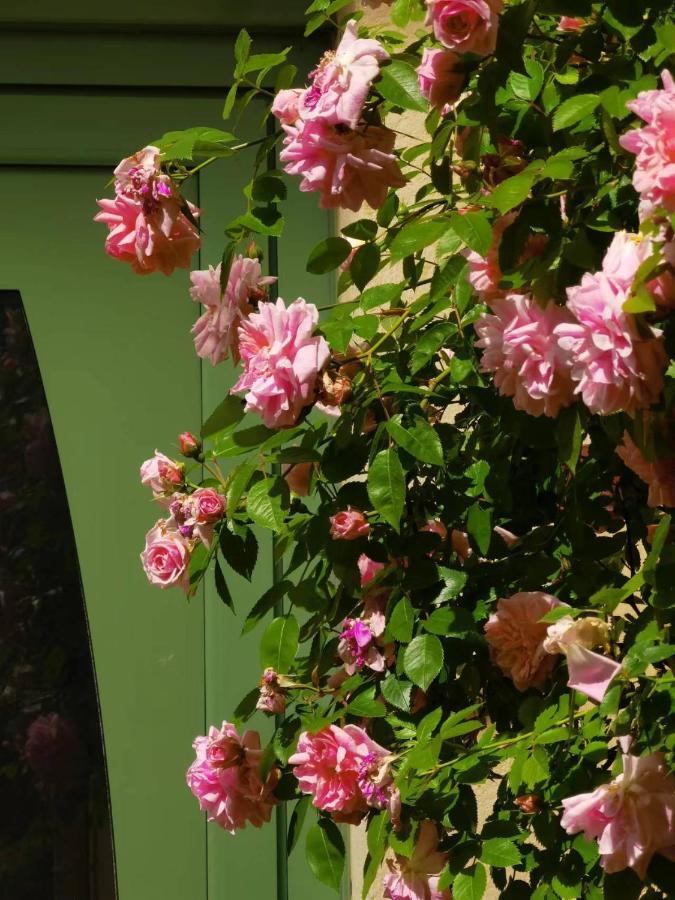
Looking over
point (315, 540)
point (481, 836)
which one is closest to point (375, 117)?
point (315, 540)

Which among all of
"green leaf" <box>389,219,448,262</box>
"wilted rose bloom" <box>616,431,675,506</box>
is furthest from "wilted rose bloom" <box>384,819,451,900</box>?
"green leaf" <box>389,219,448,262</box>

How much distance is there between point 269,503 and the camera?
1.02m

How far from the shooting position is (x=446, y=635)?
102cm

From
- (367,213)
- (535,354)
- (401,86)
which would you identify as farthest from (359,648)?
(367,213)

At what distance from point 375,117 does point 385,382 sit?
220mm

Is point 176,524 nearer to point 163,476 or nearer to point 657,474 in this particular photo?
point 163,476

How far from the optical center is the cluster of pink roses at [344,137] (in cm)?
88

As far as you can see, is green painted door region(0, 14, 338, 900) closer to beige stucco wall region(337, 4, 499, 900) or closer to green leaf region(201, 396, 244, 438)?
beige stucco wall region(337, 4, 499, 900)

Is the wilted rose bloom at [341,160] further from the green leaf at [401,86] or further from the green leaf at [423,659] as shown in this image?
the green leaf at [423,659]

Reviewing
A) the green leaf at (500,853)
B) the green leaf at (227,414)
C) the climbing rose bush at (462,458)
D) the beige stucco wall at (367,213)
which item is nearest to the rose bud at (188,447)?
the climbing rose bush at (462,458)

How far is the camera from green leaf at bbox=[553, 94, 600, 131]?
0.83 meters

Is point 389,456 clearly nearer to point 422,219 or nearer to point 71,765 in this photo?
point 422,219

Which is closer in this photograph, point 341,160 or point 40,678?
point 341,160

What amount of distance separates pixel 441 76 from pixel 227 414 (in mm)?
345
